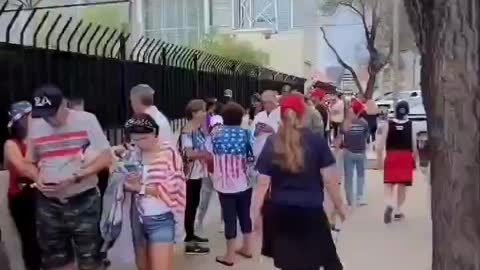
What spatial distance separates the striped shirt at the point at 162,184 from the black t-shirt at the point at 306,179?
2.63ft

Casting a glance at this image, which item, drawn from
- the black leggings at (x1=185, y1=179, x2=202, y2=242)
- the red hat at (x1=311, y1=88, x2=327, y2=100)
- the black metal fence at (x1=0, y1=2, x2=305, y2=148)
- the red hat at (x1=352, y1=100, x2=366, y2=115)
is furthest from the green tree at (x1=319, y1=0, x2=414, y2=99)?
the black leggings at (x1=185, y1=179, x2=202, y2=242)

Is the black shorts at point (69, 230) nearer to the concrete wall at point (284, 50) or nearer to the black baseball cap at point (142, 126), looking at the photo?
the black baseball cap at point (142, 126)

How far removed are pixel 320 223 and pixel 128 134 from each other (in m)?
1.71

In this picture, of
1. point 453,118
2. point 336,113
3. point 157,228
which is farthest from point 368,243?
point 336,113

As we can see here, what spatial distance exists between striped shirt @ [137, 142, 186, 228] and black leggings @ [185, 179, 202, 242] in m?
3.16

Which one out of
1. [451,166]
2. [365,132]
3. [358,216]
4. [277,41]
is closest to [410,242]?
[358,216]

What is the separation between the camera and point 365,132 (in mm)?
13227

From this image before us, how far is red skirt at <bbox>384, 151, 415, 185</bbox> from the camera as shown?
1171 cm

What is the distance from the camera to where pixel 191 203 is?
966 cm

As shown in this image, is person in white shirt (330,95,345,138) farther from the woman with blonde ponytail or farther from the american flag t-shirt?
the woman with blonde ponytail

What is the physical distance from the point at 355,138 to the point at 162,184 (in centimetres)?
691

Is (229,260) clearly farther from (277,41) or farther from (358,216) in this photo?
(277,41)

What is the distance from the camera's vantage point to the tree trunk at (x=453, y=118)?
3.08 m

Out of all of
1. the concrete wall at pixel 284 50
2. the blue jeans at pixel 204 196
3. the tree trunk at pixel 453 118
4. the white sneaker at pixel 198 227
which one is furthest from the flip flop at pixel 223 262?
the concrete wall at pixel 284 50
